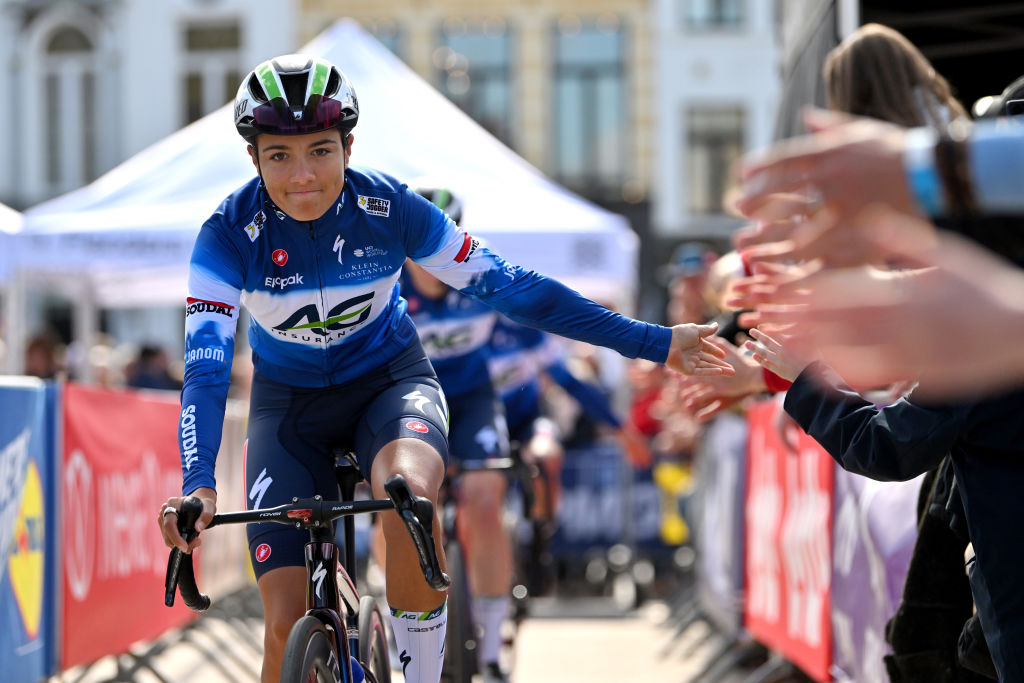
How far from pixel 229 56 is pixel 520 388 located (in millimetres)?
25319

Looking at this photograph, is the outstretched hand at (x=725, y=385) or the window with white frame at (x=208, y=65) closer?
the outstretched hand at (x=725, y=385)

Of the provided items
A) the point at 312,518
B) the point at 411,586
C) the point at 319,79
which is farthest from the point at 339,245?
the point at 411,586

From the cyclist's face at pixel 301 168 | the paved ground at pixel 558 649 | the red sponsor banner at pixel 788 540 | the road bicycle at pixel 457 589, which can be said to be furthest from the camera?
the paved ground at pixel 558 649

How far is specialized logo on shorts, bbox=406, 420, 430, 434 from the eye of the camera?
384cm

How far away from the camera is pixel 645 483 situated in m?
12.9

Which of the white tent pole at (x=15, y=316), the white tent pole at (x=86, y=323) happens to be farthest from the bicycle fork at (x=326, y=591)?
the white tent pole at (x=86, y=323)

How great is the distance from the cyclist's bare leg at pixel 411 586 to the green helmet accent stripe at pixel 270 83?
99cm

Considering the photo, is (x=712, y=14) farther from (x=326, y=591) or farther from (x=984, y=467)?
(x=984, y=467)

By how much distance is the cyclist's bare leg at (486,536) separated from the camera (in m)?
5.89

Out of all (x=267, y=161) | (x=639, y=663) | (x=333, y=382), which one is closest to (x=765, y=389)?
(x=333, y=382)

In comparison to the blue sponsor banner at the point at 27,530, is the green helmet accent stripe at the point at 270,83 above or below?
above

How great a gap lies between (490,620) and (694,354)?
2.58 metres

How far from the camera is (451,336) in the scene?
6055 millimetres

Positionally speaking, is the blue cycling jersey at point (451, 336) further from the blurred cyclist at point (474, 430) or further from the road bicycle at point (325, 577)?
the road bicycle at point (325, 577)
